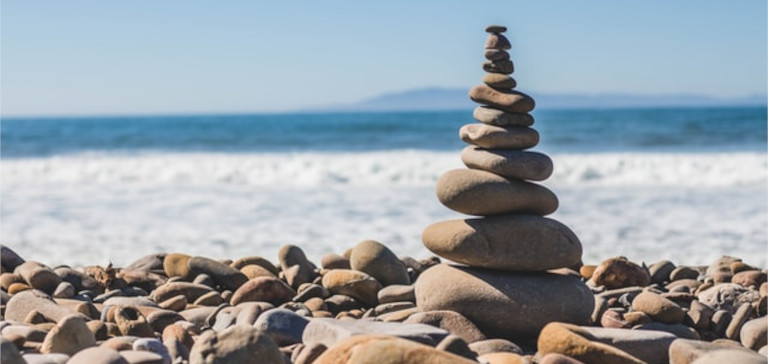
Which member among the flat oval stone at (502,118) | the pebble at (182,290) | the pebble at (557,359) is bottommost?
the pebble at (182,290)

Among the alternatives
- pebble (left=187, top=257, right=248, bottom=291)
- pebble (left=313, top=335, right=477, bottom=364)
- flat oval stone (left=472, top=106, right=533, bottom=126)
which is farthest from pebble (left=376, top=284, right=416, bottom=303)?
pebble (left=313, top=335, right=477, bottom=364)

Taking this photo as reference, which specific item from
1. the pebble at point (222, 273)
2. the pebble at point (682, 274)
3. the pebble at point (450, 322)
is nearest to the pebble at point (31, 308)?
the pebble at point (222, 273)

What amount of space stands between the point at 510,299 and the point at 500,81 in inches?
51.8

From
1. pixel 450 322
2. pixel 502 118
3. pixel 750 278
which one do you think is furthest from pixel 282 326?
pixel 750 278

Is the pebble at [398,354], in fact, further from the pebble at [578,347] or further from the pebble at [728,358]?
the pebble at [728,358]

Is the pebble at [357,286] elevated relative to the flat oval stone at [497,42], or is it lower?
lower

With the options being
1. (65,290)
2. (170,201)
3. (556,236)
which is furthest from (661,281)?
(170,201)

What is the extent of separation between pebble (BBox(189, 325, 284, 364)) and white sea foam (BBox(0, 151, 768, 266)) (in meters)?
5.63

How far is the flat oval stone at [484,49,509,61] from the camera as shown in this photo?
5441 mm

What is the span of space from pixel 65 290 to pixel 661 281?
4.65 metres

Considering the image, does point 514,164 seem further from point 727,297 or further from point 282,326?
point 727,297

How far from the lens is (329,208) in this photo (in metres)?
13.3

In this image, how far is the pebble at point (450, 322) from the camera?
502 centimetres

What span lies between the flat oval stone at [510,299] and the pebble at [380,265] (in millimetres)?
1439
